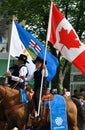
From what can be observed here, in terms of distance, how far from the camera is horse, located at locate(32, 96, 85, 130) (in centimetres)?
1269

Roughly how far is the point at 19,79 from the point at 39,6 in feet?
68.6

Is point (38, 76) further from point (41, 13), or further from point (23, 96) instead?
point (41, 13)

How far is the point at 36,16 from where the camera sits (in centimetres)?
3316

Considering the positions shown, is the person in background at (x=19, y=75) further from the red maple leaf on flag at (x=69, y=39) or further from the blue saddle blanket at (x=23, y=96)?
the red maple leaf on flag at (x=69, y=39)

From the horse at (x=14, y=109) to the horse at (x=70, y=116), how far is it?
420 mm

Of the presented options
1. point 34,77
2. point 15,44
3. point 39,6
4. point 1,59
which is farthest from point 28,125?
point 39,6

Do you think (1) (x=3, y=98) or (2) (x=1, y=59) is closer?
(1) (x=3, y=98)

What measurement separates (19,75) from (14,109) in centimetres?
91

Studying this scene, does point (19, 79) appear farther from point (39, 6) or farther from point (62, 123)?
point (39, 6)

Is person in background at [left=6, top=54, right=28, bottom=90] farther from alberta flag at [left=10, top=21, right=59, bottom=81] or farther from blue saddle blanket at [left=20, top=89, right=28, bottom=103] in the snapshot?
alberta flag at [left=10, top=21, right=59, bottom=81]

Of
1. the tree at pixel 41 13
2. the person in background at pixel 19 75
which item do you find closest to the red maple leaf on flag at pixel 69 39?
the person in background at pixel 19 75

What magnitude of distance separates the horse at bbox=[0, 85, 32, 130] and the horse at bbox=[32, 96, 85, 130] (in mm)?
420

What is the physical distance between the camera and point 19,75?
12383 millimetres

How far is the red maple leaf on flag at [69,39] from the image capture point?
41.9 feet
